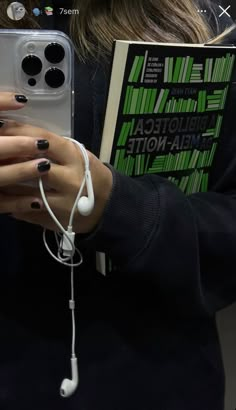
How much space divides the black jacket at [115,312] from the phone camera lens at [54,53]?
0.08 m

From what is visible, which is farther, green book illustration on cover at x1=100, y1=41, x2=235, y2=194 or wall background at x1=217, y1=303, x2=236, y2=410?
wall background at x1=217, y1=303, x2=236, y2=410

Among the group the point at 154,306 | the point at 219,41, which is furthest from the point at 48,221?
the point at 219,41

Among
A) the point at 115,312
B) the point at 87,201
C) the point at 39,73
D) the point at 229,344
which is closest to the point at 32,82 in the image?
the point at 39,73

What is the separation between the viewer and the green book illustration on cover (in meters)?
0.44

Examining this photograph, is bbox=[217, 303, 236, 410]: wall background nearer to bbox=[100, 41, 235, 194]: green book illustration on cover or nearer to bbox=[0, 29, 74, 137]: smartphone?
bbox=[100, 41, 235, 194]: green book illustration on cover

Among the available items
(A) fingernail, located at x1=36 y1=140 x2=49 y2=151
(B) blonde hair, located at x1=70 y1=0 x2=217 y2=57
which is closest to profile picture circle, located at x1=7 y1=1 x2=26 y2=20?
(B) blonde hair, located at x1=70 y1=0 x2=217 y2=57

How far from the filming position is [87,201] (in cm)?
37

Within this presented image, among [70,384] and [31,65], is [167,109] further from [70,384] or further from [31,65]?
[70,384]

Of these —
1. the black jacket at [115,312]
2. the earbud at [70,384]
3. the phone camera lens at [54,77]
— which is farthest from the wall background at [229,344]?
the phone camera lens at [54,77]

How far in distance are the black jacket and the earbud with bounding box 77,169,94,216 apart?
0.08m

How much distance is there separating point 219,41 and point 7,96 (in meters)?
0.26

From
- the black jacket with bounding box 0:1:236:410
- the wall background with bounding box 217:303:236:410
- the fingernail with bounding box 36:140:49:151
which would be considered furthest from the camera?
the wall background with bounding box 217:303:236:410

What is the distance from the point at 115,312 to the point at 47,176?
19cm

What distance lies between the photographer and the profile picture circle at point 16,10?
1.47 feet
